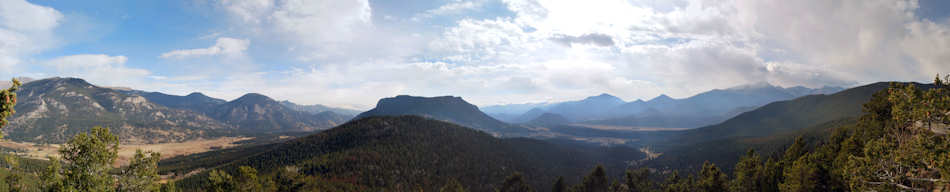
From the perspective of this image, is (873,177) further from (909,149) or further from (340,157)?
(340,157)

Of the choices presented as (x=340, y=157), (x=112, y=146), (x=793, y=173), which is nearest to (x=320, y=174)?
(x=340, y=157)

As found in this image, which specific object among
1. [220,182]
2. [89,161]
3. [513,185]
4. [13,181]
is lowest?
[513,185]

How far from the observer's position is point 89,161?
2141cm

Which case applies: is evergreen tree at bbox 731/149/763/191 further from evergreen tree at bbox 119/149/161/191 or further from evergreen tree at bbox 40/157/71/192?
evergreen tree at bbox 40/157/71/192

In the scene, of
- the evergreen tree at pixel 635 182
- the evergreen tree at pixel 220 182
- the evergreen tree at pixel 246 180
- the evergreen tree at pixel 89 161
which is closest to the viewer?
the evergreen tree at pixel 89 161

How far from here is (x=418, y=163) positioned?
18562cm

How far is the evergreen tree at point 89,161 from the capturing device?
20859mm

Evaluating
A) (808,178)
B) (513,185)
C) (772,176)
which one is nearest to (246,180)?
(513,185)

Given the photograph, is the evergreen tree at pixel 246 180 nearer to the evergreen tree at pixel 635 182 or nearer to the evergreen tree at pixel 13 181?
the evergreen tree at pixel 13 181

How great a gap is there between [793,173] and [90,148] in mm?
63402

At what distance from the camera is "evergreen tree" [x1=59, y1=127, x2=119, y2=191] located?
2086cm

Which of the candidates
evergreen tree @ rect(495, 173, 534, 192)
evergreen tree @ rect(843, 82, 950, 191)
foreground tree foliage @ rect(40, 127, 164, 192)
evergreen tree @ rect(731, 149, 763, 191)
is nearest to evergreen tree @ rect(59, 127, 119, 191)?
foreground tree foliage @ rect(40, 127, 164, 192)

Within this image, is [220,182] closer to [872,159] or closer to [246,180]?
[246,180]

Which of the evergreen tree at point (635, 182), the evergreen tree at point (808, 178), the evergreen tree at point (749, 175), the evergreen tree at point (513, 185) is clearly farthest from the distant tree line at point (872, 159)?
the evergreen tree at point (513, 185)
